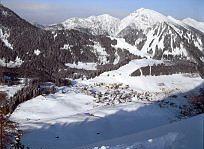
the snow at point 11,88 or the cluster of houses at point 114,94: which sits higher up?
the snow at point 11,88

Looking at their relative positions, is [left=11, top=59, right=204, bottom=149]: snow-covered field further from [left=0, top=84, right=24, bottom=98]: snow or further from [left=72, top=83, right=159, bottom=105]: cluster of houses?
[left=0, top=84, right=24, bottom=98]: snow

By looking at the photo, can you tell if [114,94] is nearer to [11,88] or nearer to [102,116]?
[11,88]

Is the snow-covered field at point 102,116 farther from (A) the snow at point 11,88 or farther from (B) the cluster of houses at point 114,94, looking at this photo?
(A) the snow at point 11,88

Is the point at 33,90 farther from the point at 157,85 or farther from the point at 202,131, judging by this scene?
the point at 202,131

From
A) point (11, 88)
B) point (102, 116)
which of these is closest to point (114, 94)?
point (11, 88)

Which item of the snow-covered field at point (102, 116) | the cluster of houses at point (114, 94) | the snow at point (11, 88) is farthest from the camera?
the snow at point (11, 88)

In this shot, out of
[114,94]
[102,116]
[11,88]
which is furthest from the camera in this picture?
[11,88]

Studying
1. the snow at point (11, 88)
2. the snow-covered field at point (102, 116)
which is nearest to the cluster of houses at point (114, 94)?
the snow-covered field at point (102, 116)

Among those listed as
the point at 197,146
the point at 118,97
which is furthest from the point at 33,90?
the point at 197,146
